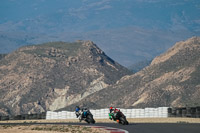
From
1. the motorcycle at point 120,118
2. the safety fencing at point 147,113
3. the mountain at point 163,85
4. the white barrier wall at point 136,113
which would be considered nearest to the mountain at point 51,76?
the mountain at point 163,85

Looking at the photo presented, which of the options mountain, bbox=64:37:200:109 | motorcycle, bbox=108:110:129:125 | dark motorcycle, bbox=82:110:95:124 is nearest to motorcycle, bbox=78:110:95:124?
dark motorcycle, bbox=82:110:95:124

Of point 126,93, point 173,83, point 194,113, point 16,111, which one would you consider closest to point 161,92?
point 173,83

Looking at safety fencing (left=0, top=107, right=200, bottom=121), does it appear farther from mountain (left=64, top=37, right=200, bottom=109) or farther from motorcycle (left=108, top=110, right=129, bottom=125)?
mountain (left=64, top=37, right=200, bottom=109)

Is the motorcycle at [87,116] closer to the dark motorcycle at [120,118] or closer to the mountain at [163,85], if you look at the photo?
the dark motorcycle at [120,118]

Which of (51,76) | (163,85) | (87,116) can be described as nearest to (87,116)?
(87,116)

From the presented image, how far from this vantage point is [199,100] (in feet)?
328

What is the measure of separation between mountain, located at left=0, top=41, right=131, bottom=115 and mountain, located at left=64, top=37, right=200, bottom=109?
19513 millimetres

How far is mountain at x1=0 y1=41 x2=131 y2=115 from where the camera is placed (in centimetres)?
15325

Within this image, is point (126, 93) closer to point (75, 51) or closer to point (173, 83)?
point (173, 83)

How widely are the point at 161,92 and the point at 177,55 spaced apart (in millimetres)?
20473

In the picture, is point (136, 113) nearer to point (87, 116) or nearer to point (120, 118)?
point (87, 116)

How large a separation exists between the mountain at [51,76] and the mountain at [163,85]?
19.5 meters

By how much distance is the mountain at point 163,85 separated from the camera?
110 m

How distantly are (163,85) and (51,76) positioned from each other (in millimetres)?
57271
